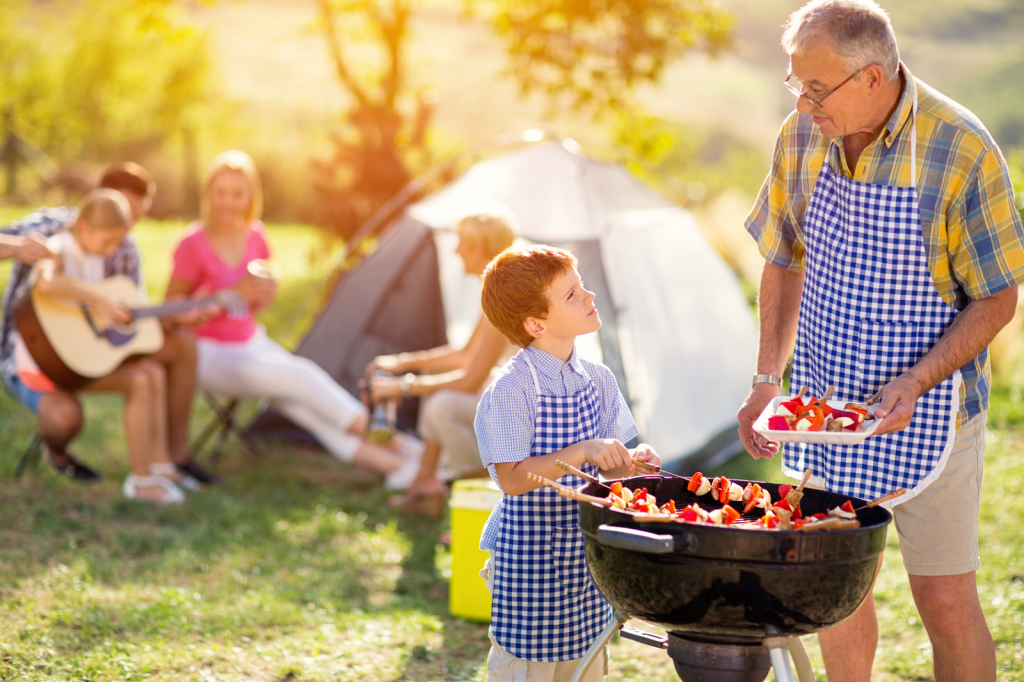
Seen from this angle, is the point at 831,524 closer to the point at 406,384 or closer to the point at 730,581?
the point at 730,581

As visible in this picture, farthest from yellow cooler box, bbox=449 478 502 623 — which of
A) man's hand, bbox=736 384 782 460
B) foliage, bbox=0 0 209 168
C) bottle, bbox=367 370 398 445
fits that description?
foliage, bbox=0 0 209 168

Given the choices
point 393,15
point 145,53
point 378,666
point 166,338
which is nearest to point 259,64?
point 145,53

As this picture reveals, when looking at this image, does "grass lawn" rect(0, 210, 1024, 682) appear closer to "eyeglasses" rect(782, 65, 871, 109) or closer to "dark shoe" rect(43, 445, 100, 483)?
"dark shoe" rect(43, 445, 100, 483)

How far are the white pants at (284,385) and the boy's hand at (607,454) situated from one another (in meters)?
2.91

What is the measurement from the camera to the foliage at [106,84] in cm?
1588

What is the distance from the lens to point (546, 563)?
2.09 meters

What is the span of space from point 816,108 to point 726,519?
34.8 inches

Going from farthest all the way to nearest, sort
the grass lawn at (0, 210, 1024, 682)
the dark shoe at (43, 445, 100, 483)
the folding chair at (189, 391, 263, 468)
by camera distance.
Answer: the folding chair at (189, 391, 263, 468) → the dark shoe at (43, 445, 100, 483) → the grass lawn at (0, 210, 1024, 682)

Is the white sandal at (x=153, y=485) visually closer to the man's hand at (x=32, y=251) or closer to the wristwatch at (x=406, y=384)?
the man's hand at (x=32, y=251)

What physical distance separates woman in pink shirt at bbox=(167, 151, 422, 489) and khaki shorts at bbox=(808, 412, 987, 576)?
113 inches

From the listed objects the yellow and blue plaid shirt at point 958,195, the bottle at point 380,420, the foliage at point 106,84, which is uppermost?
the foliage at point 106,84

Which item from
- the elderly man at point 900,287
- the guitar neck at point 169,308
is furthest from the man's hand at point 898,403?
the guitar neck at point 169,308

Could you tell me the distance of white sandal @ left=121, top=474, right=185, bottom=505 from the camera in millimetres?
4238

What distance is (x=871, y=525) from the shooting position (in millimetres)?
1729
